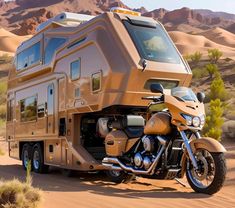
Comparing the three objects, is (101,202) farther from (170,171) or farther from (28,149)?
(28,149)

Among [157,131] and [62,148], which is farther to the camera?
[62,148]

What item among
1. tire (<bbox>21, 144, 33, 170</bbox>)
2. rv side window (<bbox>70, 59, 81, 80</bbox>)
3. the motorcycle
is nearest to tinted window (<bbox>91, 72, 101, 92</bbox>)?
rv side window (<bbox>70, 59, 81, 80</bbox>)

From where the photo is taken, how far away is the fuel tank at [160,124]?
8.60 metres

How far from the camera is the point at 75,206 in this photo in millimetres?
7199

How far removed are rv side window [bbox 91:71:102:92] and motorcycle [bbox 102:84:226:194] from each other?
1.19 meters

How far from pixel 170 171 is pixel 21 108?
7.19 metres

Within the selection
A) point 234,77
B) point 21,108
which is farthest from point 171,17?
point 21,108

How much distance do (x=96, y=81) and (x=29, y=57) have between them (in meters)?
4.47

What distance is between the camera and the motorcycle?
26.2ft

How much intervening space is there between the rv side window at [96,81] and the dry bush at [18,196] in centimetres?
363

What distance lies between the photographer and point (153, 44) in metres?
10.4

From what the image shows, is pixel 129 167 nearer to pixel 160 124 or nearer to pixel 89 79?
pixel 160 124

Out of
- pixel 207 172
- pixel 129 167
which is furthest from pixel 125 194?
pixel 207 172

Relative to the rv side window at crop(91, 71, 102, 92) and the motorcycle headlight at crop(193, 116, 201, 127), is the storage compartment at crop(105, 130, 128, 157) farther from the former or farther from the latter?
the motorcycle headlight at crop(193, 116, 201, 127)
